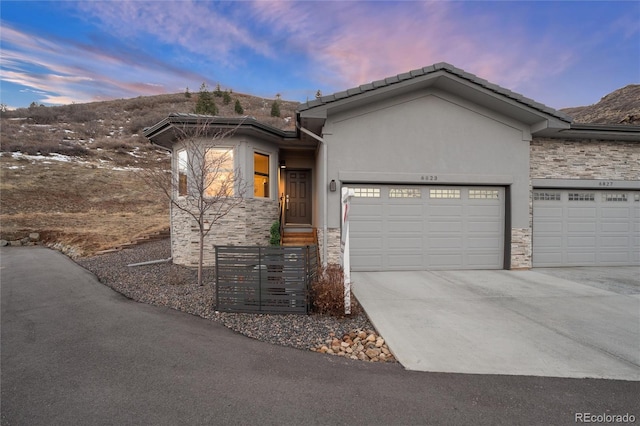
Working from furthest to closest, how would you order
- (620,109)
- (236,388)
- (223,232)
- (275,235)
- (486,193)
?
(620,109) < (275,235) < (223,232) < (486,193) < (236,388)

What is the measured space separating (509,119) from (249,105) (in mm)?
58309

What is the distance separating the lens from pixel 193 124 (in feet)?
27.4

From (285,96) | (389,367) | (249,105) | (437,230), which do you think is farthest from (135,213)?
(285,96)

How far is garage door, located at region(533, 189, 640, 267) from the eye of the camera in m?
9.04

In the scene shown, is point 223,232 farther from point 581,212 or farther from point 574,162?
point 581,212

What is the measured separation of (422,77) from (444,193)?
11.5 ft

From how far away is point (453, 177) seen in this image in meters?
8.48

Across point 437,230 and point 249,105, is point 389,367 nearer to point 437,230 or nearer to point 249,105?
point 437,230

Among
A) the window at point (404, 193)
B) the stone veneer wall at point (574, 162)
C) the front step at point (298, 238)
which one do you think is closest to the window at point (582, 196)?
the stone veneer wall at point (574, 162)

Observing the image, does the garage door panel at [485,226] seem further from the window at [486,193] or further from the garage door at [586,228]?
the garage door at [586,228]

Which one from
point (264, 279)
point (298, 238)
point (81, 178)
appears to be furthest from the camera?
point (81, 178)

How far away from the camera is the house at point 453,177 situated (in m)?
8.13

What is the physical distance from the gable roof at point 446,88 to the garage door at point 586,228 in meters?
2.57

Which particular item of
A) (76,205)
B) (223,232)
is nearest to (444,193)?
(223,232)
